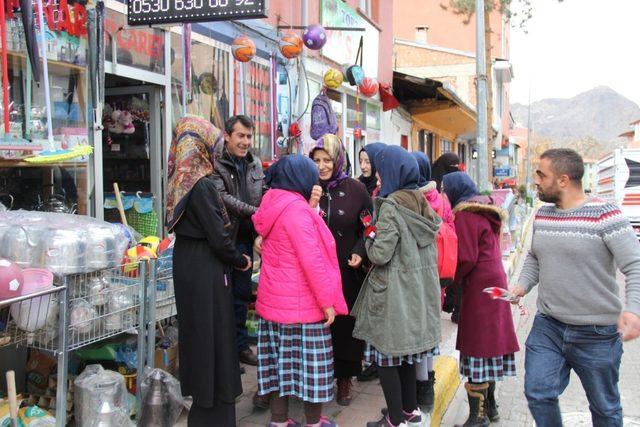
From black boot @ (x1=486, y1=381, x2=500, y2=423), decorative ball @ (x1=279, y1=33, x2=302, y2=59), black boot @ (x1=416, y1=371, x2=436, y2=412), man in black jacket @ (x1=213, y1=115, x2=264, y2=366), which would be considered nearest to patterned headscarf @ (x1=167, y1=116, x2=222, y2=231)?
man in black jacket @ (x1=213, y1=115, x2=264, y2=366)

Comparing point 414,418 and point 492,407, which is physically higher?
point 414,418

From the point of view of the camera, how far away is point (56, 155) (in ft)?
13.8

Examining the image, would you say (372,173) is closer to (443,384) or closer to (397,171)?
(397,171)

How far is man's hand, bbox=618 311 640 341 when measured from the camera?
9.15ft

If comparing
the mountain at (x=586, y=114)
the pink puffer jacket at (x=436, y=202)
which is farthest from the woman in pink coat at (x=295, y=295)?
the mountain at (x=586, y=114)

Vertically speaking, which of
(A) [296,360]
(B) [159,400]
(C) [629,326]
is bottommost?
(B) [159,400]

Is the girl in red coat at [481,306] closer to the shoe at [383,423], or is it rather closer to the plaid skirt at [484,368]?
the plaid skirt at [484,368]

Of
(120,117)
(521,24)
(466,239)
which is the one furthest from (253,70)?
(521,24)

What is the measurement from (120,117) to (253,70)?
7.02ft

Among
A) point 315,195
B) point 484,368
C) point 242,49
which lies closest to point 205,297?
point 315,195

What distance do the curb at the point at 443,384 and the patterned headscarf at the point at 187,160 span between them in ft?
7.77

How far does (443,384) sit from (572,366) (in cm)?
167

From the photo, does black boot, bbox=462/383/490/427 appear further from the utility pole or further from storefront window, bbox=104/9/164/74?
the utility pole

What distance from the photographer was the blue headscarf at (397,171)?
354 centimetres
